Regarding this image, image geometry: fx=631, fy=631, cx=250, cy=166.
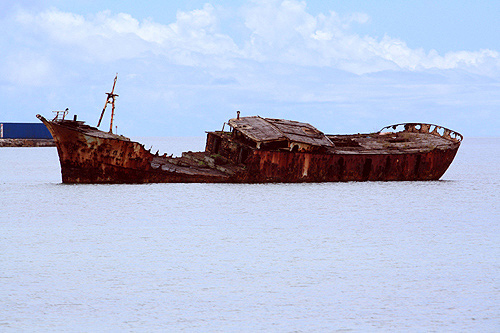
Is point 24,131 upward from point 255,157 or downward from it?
upward

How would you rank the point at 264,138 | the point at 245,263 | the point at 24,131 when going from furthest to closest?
the point at 24,131, the point at 264,138, the point at 245,263

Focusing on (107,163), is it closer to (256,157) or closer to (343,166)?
(256,157)

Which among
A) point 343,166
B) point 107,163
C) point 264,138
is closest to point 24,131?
point 107,163

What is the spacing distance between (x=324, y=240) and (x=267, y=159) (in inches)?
467

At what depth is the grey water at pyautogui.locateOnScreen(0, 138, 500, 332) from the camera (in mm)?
14922

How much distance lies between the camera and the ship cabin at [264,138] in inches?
1436

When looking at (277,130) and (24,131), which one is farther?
(24,131)

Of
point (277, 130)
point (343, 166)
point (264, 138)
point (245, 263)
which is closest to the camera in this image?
point (245, 263)

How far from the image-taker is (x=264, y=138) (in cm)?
3584

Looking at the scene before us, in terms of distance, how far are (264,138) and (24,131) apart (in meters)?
97.1

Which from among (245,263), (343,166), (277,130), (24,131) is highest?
(24,131)

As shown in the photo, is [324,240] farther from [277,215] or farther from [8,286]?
[8,286]

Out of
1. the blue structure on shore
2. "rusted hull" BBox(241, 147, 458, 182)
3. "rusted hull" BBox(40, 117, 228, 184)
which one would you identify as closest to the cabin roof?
"rusted hull" BBox(241, 147, 458, 182)

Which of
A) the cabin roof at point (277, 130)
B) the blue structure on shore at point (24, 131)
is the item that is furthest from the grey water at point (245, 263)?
the blue structure on shore at point (24, 131)
